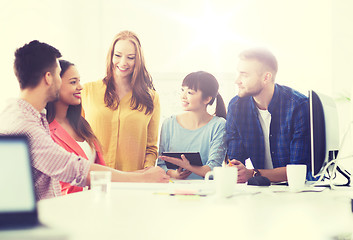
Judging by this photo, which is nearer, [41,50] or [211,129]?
[41,50]

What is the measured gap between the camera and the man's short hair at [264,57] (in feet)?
10.7

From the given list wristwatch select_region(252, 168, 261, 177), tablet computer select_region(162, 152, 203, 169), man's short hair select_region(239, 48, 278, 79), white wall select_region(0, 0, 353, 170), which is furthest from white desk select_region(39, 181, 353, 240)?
white wall select_region(0, 0, 353, 170)

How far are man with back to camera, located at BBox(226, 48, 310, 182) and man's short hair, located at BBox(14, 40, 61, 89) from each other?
1.53 metres

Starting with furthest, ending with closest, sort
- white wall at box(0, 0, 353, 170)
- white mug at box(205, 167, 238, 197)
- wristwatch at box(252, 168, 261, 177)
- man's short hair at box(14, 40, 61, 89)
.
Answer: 1. white wall at box(0, 0, 353, 170)
2. wristwatch at box(252, 168, 261, 177)
3. man's short hair at box(14, 40, 61, 89)
4. white mug at box(205, 167, 238, 197)

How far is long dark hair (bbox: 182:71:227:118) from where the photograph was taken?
3.19 meters

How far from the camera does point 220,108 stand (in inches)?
127

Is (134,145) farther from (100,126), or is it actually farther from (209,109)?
(209,109)

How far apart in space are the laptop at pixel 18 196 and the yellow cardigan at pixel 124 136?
2.40 meters

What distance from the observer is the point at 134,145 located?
3.15 metres

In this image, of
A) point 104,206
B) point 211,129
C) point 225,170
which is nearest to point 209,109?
point 211,129

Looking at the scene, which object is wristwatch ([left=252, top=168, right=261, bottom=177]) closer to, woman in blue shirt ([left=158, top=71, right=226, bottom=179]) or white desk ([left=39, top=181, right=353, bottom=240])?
woman in blue shirt ([left=158, top=71, right=226, bottom=179])

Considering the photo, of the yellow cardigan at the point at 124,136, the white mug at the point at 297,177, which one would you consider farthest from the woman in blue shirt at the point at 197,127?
the white mug at the point at 297,177

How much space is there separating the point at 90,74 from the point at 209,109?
43.4 inches

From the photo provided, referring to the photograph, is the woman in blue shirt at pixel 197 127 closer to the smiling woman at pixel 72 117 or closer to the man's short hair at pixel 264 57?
the man's short hair at pixel 264 57
